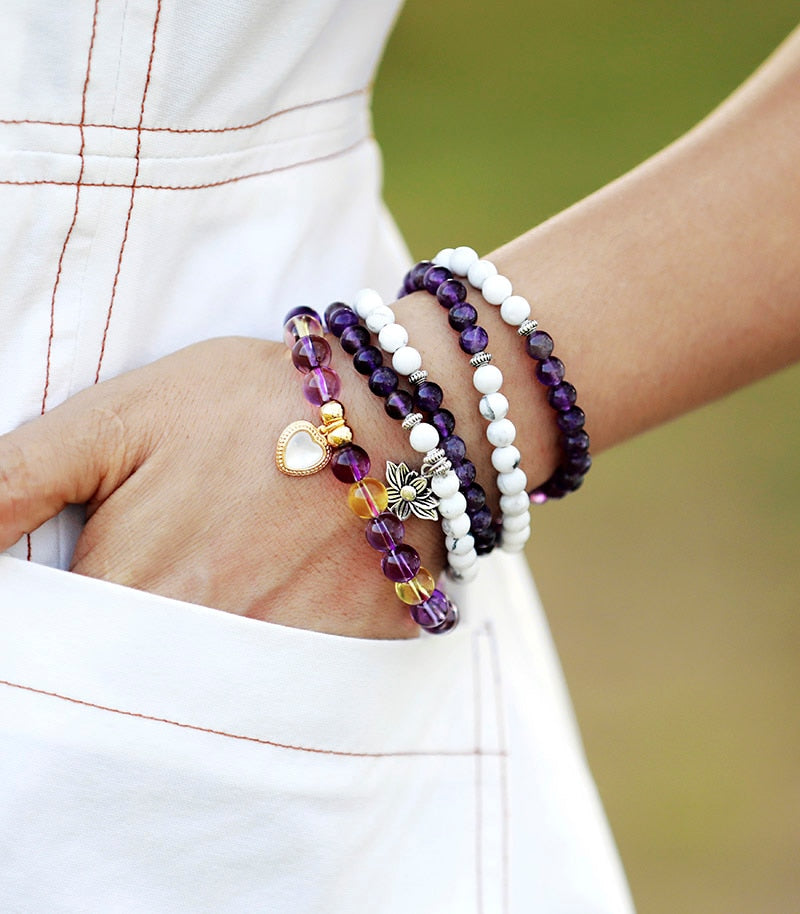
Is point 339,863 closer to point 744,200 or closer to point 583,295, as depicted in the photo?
point 583,295

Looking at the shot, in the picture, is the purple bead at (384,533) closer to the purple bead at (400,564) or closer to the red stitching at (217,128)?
the purple bead at (400,564)

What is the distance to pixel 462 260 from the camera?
0.85 metres

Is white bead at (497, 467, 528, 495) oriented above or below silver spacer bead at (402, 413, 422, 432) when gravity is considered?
below

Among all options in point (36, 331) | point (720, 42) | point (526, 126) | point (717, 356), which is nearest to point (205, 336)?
point (36, 331)

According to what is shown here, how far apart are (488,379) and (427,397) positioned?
0.05 metres

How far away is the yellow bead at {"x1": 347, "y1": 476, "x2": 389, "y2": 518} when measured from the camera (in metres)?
0.78

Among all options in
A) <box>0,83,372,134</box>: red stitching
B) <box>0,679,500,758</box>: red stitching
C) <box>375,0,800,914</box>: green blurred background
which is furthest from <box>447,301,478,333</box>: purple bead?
<box>375,0,800,914</box>: green blurred background

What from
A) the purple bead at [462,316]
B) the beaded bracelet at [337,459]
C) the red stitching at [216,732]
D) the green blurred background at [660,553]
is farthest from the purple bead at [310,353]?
the green blurred background at [660,553]

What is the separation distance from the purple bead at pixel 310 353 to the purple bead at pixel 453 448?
109 mm

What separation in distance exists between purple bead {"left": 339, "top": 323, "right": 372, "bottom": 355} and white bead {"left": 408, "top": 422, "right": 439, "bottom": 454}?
0.08 meters

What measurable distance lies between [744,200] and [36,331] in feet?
1.82

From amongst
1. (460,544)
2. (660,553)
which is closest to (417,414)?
(460,544)

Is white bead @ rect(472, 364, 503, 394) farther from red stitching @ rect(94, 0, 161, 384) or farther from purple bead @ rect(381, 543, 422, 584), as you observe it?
red stitching @ rect(94, 0, 161, 384)

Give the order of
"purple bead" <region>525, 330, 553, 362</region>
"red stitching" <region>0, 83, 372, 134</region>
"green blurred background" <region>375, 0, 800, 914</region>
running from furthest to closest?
"green blurred background" <region>375, 0, 800, 914</region>
"purple bead" <region>525, 330, 553, 362</region>
"red stitching" <region>0, 83, 372, 134</region>
